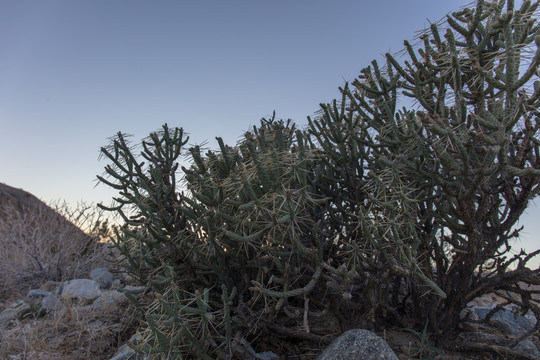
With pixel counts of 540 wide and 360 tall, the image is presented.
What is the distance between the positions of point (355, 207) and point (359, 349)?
1.23 meters

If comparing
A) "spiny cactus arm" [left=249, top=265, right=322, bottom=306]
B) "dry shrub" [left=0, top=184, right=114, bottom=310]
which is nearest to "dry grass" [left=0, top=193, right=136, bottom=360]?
"dry shrub" [left=0, top=184, right=114, bottom=310]

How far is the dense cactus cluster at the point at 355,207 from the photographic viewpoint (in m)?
3.13

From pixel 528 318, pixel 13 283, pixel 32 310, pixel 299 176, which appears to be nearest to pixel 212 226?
pixel 299 176

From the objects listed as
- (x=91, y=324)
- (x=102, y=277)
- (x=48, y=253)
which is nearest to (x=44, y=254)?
(x=48, y=253)

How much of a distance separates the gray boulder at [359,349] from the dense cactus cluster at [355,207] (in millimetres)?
261

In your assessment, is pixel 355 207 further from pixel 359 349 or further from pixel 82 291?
pixel 82 291

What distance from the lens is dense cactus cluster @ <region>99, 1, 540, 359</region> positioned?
10.3 ft

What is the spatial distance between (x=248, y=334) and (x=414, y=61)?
8.48ft

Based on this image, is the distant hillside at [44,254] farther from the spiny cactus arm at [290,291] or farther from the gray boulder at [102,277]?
the spiny cactus arm at [290,291]

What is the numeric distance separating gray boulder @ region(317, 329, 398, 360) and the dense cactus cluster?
0.26 m

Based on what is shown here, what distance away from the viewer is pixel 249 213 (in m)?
3.24

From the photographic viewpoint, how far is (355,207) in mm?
3926

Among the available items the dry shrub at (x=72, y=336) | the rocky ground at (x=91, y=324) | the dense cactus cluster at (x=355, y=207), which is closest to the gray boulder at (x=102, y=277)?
the rocky ground at (x=91, y=324)

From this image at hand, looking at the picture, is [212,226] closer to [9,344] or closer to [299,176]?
[299,176]
